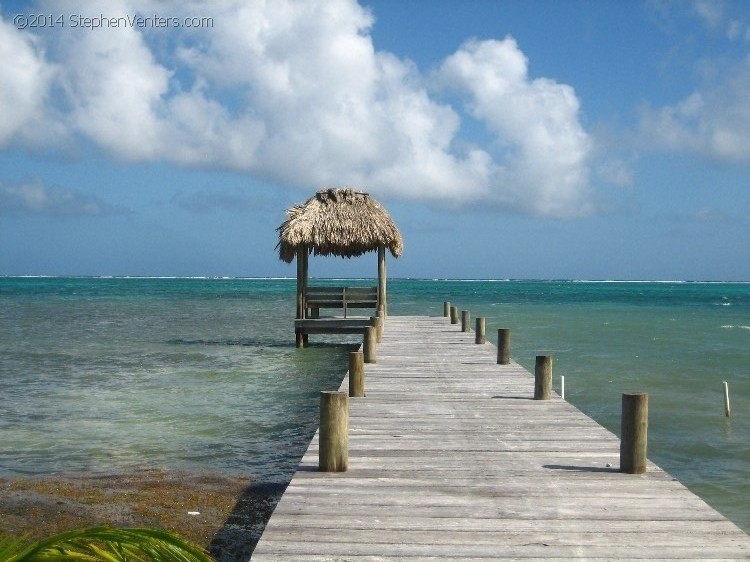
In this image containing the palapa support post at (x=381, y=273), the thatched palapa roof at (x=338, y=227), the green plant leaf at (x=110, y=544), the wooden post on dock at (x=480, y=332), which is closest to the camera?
the green plant leaf at (x=110, y=544)

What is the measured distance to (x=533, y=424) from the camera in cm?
741

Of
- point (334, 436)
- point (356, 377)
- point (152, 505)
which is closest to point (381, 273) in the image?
point (356, 377)

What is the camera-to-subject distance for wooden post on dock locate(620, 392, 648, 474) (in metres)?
5.59

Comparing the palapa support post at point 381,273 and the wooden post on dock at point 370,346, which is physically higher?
the palapa support post at point 381,273

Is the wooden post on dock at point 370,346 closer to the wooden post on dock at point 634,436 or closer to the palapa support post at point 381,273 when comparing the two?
the wooden post on dock at point 634,436

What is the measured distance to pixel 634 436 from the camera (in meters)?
5.60

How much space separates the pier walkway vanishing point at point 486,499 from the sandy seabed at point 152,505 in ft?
3.36

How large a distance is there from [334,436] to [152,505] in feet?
7.98

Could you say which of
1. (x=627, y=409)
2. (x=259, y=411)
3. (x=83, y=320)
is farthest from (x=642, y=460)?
(x=83, y=320)

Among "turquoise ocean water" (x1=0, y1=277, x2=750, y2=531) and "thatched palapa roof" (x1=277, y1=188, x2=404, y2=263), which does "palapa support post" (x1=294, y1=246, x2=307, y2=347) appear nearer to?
"thatched palapa roof" (x1=277, y1=188, x2=404, y2=263)

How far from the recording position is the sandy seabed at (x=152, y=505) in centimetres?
642

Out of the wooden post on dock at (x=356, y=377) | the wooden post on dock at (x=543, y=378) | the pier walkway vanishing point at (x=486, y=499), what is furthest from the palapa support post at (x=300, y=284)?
the pier walkway vanishing point at (x=486, y=499)

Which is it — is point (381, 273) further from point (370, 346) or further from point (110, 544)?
point (110, 544)

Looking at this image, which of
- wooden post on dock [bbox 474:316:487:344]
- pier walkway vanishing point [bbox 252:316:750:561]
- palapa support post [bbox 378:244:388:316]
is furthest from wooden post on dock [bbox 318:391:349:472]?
palapa support post [bbox 378:244:388:316]
